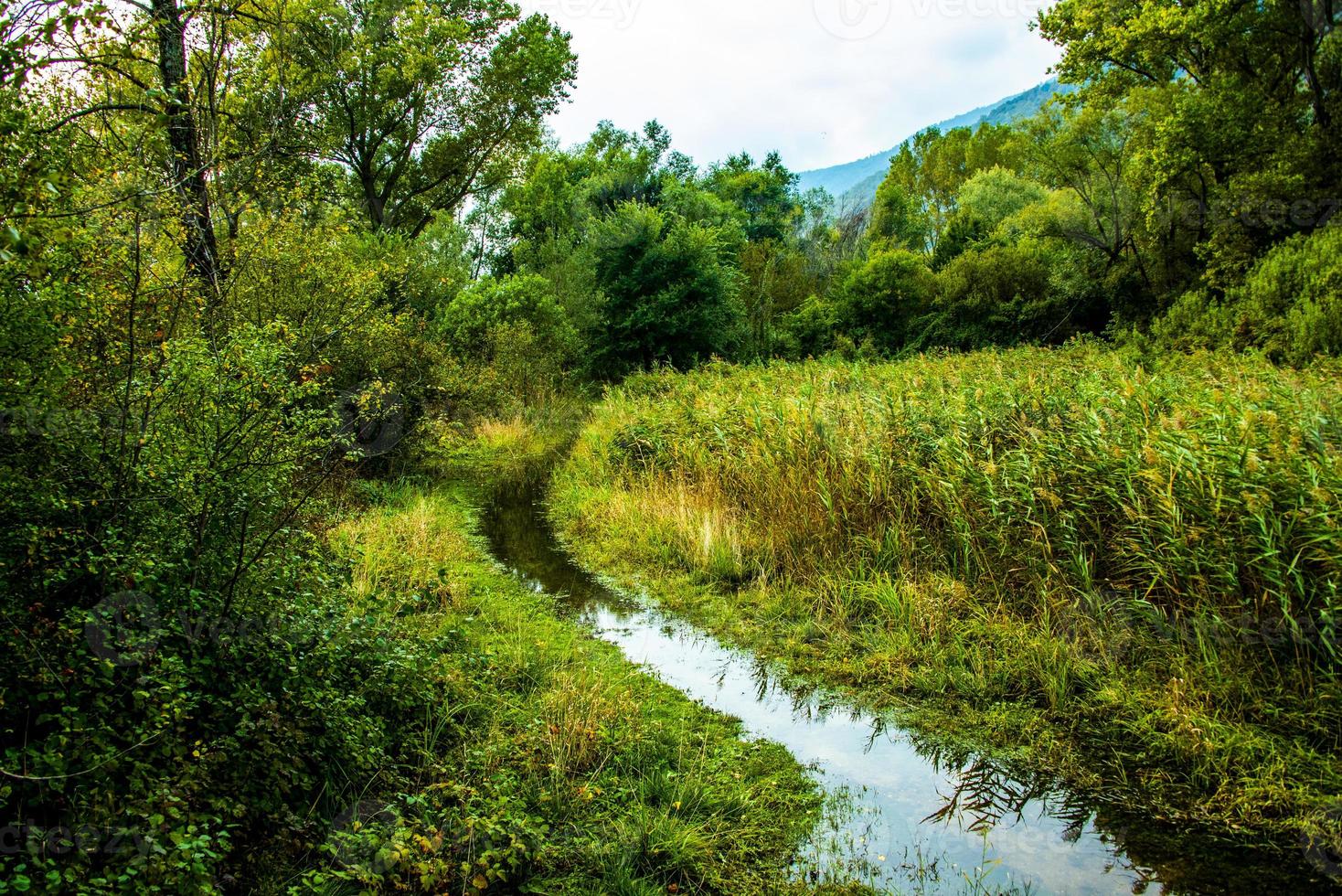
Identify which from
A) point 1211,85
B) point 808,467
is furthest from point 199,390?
point 1211,85

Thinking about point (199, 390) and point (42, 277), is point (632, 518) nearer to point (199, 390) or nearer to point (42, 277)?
point (199, 390)

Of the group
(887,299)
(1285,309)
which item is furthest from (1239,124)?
(887,299)

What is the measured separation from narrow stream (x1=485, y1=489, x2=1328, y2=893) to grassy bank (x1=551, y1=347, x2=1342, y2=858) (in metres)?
0.25

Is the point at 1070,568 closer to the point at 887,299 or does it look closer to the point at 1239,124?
the point at 1239,124

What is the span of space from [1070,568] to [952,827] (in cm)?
243

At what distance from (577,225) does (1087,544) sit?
27171 mm

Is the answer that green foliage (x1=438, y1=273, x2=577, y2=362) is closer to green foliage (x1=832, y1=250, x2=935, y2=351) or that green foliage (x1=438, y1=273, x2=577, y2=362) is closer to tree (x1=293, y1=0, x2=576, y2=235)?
tree (x1=293, y1=0, x2=576, y2=235)

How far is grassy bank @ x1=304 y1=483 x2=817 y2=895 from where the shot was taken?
3266mm

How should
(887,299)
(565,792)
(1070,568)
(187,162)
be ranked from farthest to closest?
(887,299)
(187,162)
(1070,568)
(565,792)

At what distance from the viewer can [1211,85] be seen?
637 inches

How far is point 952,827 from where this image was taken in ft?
12.7

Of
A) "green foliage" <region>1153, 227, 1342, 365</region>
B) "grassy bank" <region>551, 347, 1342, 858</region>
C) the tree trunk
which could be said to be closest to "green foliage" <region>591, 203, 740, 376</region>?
"green foliage" <region>1153, 227, 1342, 365</region>

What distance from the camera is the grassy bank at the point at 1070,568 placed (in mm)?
4137

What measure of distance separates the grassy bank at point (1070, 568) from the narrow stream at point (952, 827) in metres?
0.25
